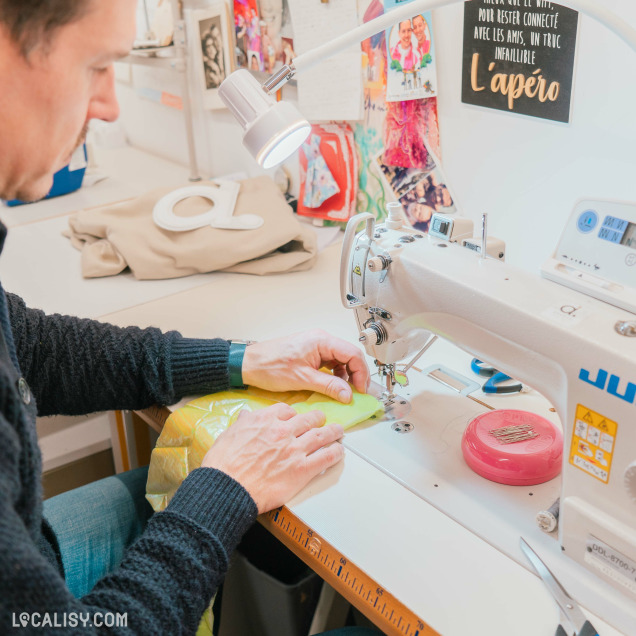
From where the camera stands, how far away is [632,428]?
71 centimetres

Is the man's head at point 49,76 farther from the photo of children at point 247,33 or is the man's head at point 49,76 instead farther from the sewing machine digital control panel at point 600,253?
the photo of children at point 247,33

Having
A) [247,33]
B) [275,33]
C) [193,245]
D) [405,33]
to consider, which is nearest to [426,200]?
[405,33]

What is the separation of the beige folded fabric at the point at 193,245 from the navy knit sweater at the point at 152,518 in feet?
1.42

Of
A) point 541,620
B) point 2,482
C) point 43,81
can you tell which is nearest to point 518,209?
point 541,620

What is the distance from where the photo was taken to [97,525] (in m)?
1.12

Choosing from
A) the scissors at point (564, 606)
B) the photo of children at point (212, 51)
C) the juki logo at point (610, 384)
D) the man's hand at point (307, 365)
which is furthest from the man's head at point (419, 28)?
the scissors at point (564, 606)

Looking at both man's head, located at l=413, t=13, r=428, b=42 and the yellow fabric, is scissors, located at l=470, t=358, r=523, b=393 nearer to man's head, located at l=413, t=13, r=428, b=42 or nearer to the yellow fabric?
the yellow fabric

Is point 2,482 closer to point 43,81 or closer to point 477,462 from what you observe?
point 43,81

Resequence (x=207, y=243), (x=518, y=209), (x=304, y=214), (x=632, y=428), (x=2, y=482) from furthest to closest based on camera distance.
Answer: (x=304, y=214), (x=207, y=243), (x=518, y=209), (x=632, y=428), (x=2, y=482)

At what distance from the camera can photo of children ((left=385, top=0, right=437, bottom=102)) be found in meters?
1.41

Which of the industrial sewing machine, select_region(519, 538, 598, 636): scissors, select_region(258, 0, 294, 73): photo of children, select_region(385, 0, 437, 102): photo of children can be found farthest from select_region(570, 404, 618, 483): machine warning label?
select_region(258, 0, 294, 73): photo of children

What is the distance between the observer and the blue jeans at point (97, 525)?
41.7 inches

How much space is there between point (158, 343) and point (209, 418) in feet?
0.53

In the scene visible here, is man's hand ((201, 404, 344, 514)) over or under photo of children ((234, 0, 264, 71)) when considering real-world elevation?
under
